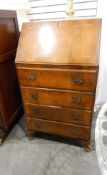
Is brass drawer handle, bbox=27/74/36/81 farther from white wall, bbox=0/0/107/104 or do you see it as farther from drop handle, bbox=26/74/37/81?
white wall, bbox=0/0/107/104

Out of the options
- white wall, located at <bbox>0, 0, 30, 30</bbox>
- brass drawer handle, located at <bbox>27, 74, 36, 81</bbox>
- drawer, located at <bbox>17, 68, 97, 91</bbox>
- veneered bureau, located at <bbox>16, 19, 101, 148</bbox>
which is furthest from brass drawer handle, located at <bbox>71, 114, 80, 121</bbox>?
white wall, located at <bbox>0, 0, 30, 30</bbox>

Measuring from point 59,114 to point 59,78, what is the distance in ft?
1.21

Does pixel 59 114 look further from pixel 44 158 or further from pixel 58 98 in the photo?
pixel 44 158

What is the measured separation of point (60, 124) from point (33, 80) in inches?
19.6

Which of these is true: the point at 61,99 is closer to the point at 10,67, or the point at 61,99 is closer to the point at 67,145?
the point at 67,145

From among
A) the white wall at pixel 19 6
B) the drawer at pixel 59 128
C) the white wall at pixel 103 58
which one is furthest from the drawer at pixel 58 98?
the white wall at pixel 19 6

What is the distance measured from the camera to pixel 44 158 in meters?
1.58

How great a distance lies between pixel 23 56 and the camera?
1.38 metres

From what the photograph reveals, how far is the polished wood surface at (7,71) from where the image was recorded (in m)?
1.58

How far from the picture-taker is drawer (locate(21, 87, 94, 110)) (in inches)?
53.4

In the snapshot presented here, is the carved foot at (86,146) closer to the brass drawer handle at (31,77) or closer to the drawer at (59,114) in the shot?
the drawer at (59,114)

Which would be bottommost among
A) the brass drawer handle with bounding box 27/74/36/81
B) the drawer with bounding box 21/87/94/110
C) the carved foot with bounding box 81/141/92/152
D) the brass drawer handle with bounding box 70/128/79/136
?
the carved foot with bounding box 81/141/92/152

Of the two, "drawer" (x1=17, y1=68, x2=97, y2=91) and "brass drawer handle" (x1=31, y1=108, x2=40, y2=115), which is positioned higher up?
"drawer" (x1=17, y1=68, x2=97, y2=91)

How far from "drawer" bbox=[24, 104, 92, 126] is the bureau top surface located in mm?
443
